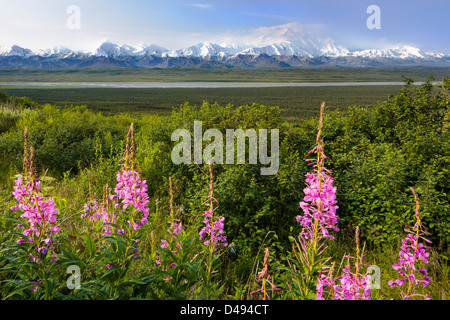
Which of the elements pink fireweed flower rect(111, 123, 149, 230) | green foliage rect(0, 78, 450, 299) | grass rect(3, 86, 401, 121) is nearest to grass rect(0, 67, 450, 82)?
grass rect(3, 86, 401, 121)

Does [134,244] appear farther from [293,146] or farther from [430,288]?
[293,146]

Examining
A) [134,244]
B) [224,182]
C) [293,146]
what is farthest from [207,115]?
[134,244]

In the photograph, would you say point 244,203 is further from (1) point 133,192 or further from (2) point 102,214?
(1) point 133,192

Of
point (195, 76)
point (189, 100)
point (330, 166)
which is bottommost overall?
point (330, 166)

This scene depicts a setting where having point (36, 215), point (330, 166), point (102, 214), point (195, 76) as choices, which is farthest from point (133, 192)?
point (195, 76)

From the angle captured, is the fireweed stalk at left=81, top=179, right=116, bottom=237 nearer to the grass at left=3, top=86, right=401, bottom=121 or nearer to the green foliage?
the green foliage

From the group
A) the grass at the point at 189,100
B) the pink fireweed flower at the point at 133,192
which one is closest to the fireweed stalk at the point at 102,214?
the pink fireweed flower at the point at 133,192

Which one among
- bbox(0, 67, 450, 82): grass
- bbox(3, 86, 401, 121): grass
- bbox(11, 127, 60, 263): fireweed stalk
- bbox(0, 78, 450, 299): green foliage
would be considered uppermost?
bbox(0, 67, 450, 82): grass

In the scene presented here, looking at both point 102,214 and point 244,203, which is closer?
point 102,214

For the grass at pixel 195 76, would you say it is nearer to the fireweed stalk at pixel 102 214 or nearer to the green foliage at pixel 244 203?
the green foliage at pixel 244 203

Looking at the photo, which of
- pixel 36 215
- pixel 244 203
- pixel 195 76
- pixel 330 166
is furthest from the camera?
pixel 195 76

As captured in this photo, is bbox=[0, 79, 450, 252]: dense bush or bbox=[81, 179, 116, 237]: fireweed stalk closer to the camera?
bbox=[81, 179, 116, 237]: fireweed stalk

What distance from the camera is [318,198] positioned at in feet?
6.50
